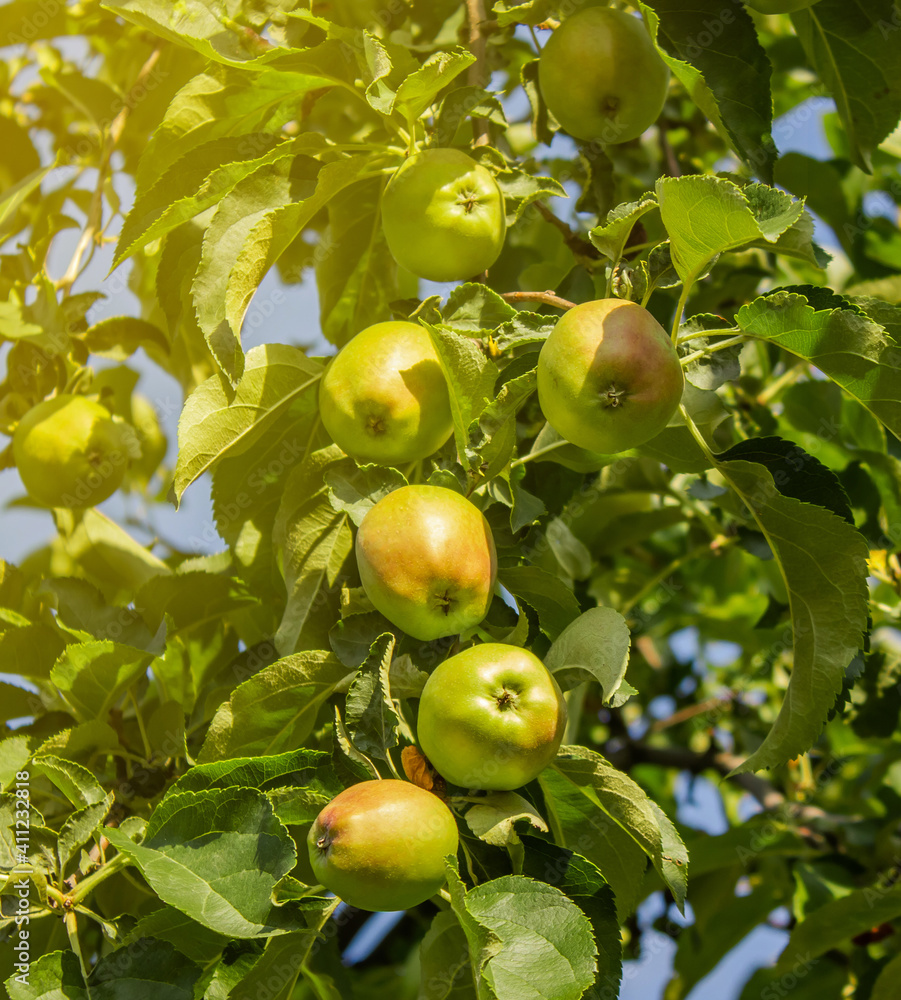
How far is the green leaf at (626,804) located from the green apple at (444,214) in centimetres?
70

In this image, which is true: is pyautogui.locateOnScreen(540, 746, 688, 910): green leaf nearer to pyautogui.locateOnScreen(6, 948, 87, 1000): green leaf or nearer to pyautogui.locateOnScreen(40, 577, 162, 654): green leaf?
pyautogui.locateOnScreen(6, 948, 87, 1000): green leaf

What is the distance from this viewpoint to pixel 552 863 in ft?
3.57

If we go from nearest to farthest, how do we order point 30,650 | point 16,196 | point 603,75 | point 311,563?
1. point 311,563
2. point 603,75
3. point 30,650
4. point 16,196

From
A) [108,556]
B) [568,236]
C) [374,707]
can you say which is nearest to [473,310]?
[568,236]

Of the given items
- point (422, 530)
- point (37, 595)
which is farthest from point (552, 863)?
point (37, 595)

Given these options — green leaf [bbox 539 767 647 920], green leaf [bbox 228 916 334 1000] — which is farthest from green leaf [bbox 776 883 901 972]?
green leaf [bbox 228 916 334 1000]

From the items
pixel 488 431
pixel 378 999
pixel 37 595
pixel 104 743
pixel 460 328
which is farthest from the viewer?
pixel 378 999

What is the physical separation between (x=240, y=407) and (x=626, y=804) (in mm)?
767

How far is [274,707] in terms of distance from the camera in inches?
49.6

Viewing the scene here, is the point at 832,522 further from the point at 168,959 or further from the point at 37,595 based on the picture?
the point at 37,595

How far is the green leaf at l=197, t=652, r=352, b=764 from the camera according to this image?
4.01ft

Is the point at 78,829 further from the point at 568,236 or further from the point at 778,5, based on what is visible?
the point at 778,5

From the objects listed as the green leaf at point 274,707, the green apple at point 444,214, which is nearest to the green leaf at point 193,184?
the green apple at point 444,214

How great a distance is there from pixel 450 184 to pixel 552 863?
2.98 ft
